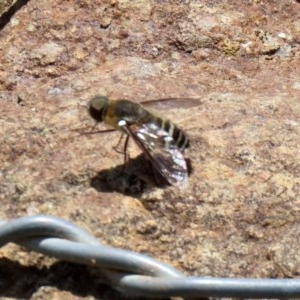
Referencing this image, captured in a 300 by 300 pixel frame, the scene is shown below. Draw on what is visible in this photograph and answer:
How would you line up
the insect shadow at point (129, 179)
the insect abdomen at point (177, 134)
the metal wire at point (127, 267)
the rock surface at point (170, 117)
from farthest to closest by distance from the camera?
the insect abdomen at point (177, 134), the insect shadow at point (129, 179), the rock surface at point (170, 117), the metal wire at point (127, 267)

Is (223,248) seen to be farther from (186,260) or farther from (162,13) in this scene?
(162,13)

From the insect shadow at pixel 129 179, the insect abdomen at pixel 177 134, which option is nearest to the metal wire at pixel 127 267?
the insect shadow at pixel 129 179

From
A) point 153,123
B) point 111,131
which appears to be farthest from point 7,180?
point 153,123

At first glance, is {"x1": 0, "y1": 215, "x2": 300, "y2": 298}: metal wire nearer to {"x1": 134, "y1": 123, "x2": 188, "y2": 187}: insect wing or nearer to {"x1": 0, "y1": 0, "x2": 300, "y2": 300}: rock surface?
{"x1": 0, "y1": 0, "x2": 300, "y2": 300}: rock surface

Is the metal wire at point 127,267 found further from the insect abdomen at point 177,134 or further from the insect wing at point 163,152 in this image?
the insect abdomen at point 177,134

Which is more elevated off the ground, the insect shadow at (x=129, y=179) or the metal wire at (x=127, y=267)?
the metal wire at (x=127, y=267)

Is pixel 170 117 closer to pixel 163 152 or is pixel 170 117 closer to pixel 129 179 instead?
pixel 163 152
